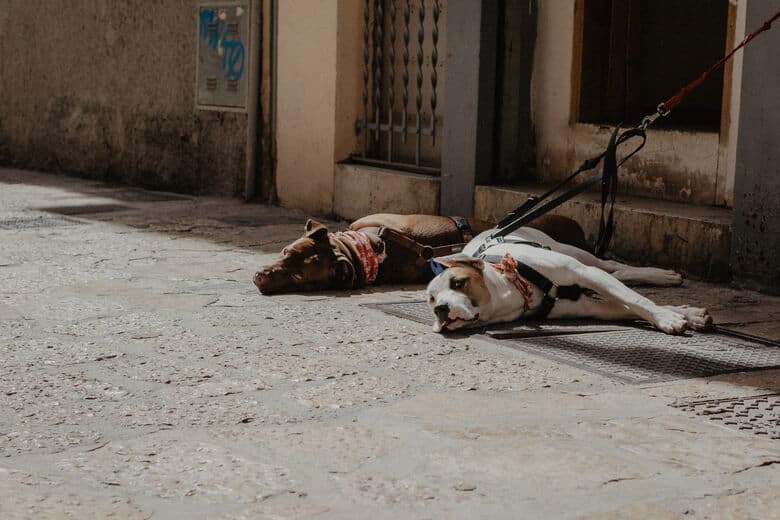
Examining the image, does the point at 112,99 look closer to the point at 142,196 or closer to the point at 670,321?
the point at 142,196

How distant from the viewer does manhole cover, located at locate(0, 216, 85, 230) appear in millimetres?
8190

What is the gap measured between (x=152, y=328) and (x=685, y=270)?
117 inches

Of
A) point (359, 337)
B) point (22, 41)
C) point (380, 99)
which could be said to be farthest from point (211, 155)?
point (359, 337)

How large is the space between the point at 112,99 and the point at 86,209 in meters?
2.62

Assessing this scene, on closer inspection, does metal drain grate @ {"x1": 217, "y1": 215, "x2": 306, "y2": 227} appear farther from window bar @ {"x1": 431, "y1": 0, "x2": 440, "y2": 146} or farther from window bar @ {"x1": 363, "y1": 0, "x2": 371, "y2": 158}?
window bar @ {"x1": 431, "y1": 0, "x2": 440, "y2": 146}

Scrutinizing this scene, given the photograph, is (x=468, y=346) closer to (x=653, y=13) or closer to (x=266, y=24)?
(x=653, y=13)

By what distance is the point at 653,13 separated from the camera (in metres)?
8.11

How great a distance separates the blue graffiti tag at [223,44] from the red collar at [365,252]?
174 inches

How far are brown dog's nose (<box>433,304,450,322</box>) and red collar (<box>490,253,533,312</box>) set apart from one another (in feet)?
1.15

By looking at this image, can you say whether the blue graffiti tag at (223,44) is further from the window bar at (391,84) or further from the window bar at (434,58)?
the window bar at (434,58)

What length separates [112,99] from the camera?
11664 mm

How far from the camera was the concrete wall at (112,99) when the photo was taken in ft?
34.4

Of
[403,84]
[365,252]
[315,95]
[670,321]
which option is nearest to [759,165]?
[670,321]

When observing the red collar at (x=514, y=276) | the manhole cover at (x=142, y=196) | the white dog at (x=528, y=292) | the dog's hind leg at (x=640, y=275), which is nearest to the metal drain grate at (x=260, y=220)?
the manhole cover at (x=142, y=196)
